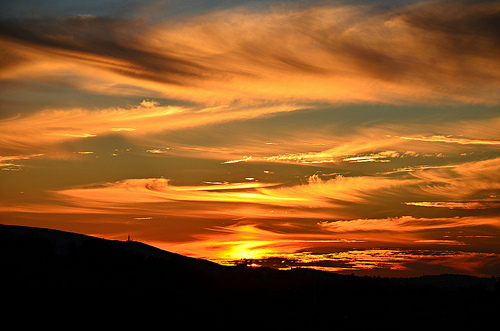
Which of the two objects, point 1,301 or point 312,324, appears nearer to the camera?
point 1,301

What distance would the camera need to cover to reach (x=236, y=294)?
6100 centimetres

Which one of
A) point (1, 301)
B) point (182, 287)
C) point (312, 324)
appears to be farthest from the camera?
point (182, 287)

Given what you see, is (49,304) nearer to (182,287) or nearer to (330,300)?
(182,287)

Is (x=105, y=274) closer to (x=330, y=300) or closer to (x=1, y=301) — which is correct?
(x=1, y=301)

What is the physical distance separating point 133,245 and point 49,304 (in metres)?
82.9

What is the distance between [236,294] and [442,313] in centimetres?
2233

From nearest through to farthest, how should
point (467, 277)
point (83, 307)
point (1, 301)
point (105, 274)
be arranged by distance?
point (1, 301) → point (83, 307) → point (105, 274) → point (467, 277)

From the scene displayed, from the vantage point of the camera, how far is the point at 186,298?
49.4 m

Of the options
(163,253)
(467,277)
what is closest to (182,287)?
(163,253)

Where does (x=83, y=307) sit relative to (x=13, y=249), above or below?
below

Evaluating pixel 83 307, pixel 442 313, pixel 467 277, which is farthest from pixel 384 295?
pixel 467 277

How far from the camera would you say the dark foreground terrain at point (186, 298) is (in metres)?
39.4

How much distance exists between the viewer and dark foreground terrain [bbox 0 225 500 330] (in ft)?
129

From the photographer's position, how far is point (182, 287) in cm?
5872
